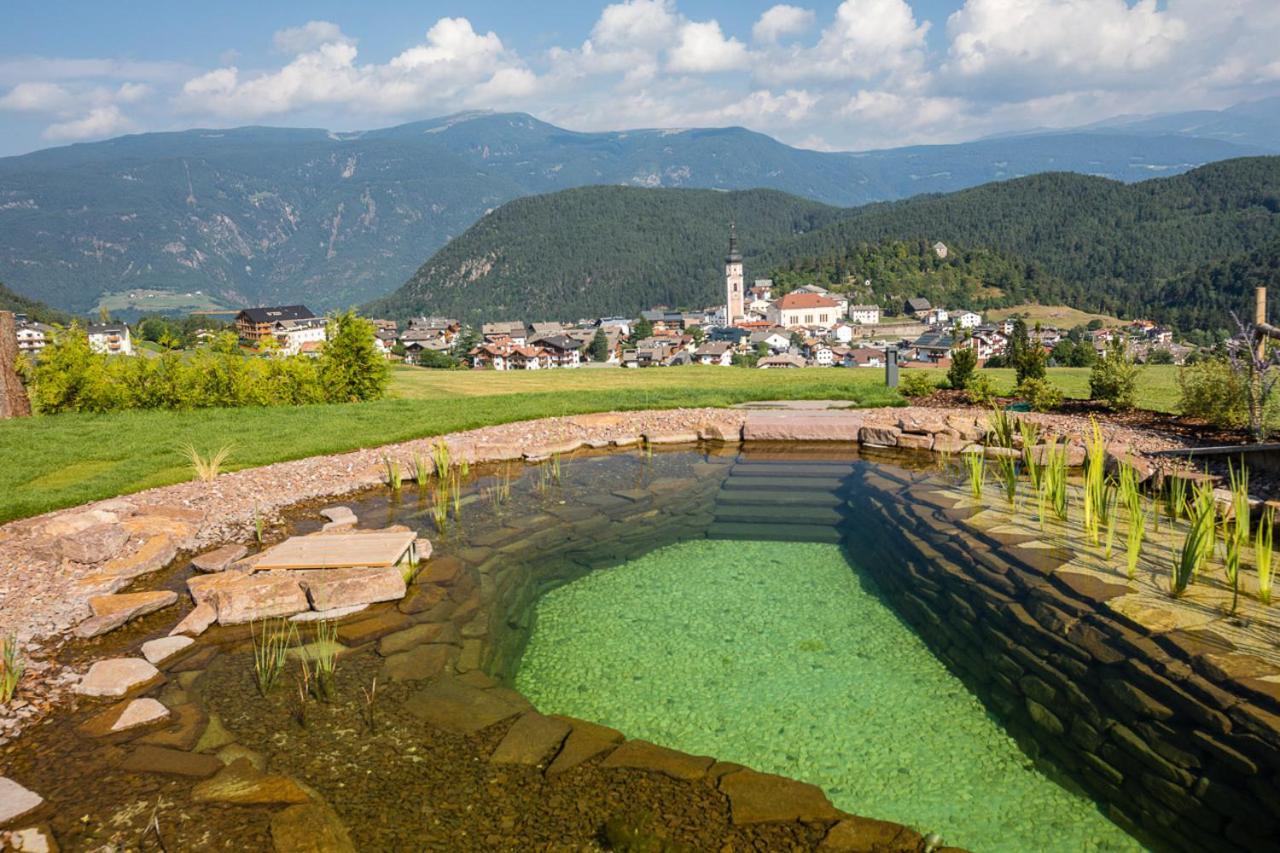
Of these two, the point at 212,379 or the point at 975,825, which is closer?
the point at 975,825

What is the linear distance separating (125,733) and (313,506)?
4493 mm

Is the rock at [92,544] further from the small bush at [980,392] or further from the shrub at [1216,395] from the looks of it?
Answer: the shrub at [1216,395]

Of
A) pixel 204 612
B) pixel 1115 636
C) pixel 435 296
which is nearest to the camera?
pixel 1115 636

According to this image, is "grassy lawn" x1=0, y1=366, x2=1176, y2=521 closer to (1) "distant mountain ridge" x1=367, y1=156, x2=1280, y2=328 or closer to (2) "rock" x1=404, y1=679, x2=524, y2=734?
(2) "rock" x1=404, y1=679, x2=524, y2=734

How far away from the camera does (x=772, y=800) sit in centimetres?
348

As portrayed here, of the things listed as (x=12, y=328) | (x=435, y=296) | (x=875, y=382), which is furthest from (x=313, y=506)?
(x=435, y=296)

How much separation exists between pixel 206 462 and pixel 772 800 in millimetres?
8845

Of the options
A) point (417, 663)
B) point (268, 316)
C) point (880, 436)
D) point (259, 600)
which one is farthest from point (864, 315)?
point (417, 663)

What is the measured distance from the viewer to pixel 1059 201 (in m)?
160

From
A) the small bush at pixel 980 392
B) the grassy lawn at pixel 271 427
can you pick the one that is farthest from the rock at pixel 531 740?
the small bush at pixel 980 392

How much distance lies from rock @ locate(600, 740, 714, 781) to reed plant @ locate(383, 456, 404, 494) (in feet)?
19.4

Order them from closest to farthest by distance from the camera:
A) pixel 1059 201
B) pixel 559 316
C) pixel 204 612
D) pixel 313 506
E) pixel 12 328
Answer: pixel 204 612, pixel 313 506, pixel 12 328, pixel 1059 201, pixel 559 316

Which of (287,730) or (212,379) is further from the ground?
(212,379)

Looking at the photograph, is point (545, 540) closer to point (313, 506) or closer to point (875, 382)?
point (313, 506)
